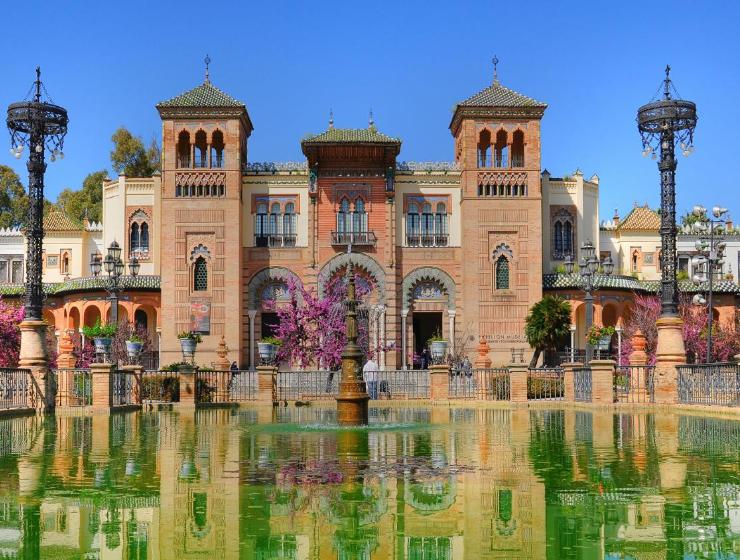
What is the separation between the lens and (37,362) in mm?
23812

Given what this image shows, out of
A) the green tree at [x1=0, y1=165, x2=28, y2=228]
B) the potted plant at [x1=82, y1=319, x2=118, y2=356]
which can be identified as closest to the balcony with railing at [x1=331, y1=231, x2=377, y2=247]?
the potted plant at [x1=82, y1=319, x2=118, y2=356]

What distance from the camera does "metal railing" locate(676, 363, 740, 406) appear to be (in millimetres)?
21219

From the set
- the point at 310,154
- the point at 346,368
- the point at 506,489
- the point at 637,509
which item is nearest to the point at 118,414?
the point at 346,368

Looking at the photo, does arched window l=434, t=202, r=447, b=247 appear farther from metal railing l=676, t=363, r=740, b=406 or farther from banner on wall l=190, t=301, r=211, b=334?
metal railing l=676, t=363, r=740, b=406

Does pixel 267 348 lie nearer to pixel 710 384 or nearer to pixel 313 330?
pixel 710 384

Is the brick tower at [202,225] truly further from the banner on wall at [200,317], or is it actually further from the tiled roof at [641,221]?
the tiled roof at [641,221]

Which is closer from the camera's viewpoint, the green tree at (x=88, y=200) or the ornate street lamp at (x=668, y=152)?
the ornate street lamp at (x=668, y=152)

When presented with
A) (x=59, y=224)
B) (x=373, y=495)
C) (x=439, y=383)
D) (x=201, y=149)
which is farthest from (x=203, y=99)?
(x=373, y=495)

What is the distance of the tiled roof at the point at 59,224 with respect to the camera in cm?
5700

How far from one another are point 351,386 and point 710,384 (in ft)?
28.4

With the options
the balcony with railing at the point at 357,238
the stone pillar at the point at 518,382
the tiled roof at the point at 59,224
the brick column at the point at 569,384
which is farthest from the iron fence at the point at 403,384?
the tiled roof at the point at 59,224

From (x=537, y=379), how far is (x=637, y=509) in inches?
905

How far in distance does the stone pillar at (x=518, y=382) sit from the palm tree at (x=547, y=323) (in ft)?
51.3

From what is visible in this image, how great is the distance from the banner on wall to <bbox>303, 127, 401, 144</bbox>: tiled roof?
350 inches
